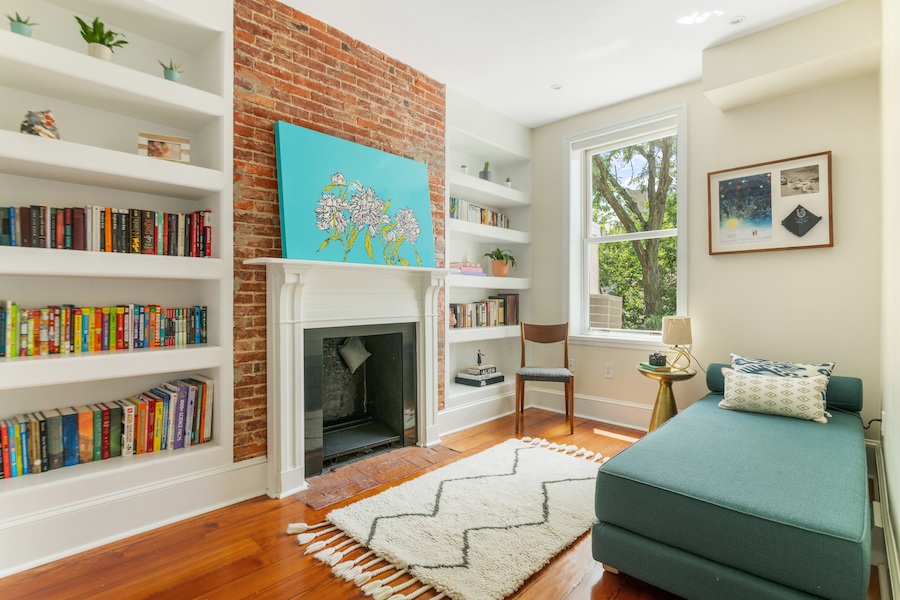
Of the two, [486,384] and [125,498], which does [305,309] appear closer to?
[125,498]

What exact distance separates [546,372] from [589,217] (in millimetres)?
1622

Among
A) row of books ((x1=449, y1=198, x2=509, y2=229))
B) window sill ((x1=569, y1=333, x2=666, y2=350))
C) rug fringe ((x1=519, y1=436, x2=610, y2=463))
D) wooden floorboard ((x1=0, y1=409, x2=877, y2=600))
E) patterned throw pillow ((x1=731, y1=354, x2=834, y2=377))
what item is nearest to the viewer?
wooden floorboard ((x1=0, y1=409, x2=877, y2=600))

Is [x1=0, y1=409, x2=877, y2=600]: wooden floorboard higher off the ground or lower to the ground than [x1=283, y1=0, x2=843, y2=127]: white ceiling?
lower

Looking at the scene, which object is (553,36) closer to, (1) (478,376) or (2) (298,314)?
(2) (298,314)

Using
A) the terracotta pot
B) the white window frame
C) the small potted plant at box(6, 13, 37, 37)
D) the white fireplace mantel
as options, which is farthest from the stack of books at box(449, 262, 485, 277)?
the small potted plant at box(6, 13, 37, 37)

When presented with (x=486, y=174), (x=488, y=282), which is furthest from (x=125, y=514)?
(x=486, y=174)

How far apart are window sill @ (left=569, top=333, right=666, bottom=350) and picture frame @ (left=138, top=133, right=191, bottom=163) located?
3.38 metres

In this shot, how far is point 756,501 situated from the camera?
157 centimetres

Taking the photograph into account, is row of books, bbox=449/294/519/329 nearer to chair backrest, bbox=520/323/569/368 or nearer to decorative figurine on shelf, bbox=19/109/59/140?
chair backrest, bbox=520/323/569/368

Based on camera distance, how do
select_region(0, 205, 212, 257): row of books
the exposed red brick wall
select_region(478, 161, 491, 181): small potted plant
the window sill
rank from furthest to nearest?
select_region(478, 161, 491, 181): small potted plant < the window sill < the exposed red brick wall < select_region(0, 205, 212, 257): row of books

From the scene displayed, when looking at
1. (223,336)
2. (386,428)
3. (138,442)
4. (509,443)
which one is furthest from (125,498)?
(509,443)

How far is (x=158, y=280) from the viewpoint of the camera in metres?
2.49

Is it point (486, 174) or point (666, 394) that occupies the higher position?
point (486, 174)

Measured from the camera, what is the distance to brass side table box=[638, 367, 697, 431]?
10.8 ft
